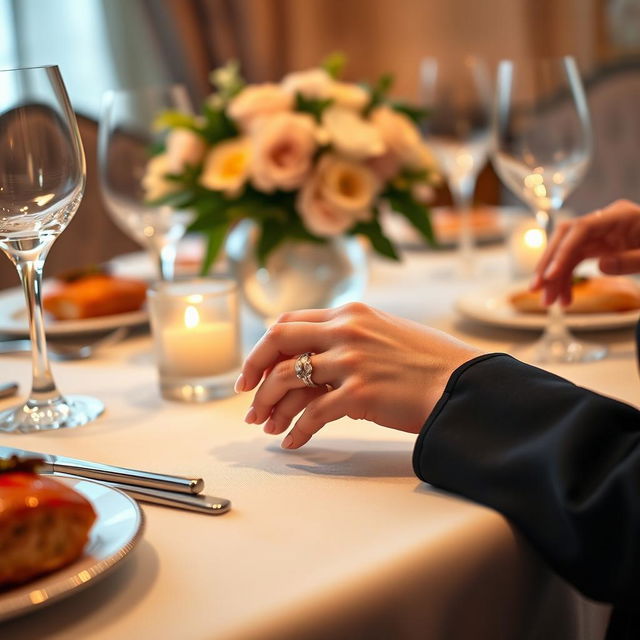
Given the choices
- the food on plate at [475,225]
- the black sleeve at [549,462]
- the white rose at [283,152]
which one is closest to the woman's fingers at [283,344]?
the black sleeve at [549,462]

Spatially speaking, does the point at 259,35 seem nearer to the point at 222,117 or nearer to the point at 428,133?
the point at 428,133

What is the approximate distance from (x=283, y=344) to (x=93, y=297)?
648 mm

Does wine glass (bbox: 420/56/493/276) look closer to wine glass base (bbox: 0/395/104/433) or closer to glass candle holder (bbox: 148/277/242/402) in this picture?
glass candle holder (bbox: 148/277/242/402)

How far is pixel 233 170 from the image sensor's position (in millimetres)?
1368

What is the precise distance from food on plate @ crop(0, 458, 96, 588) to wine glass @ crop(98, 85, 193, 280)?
0.87m

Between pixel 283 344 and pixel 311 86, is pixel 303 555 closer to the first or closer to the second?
pixel 283 344

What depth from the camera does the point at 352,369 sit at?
829mm

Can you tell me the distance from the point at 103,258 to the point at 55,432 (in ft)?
5.90

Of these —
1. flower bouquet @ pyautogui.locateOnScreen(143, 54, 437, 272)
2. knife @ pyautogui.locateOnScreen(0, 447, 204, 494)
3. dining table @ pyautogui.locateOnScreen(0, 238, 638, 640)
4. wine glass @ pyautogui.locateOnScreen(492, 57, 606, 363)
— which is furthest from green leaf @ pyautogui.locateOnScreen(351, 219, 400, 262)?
knife @ pyautogui.locateOnScreen(0, 447, 204, 494)

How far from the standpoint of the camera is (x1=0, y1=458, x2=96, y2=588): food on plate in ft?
1.84

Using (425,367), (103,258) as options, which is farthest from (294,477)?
(103,258)

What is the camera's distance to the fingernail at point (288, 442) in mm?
854

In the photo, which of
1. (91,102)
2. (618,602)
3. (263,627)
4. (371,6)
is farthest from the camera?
(371,6)

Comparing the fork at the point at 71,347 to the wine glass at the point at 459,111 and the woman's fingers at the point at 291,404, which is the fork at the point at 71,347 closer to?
the woman's fingers at the point at 291,404
